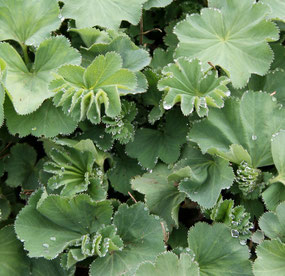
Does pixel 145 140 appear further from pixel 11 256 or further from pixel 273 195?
pixel 11 256

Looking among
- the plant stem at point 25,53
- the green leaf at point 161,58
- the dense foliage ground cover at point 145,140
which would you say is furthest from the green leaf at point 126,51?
the plant stem at point 25,53

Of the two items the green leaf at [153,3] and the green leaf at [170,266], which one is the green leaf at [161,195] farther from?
the green leaf at [153,3]

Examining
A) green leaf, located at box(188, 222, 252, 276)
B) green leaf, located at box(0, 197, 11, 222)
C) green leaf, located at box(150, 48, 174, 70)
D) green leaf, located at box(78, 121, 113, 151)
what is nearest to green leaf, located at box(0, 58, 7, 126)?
green leaf, located at box(78, 121, 113, 151)

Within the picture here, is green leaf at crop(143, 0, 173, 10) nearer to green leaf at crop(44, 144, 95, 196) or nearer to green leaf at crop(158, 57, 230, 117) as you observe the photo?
green leaf at crop(158, 57, 230, 117)

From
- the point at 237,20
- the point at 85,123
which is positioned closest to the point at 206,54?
the point at 237,20

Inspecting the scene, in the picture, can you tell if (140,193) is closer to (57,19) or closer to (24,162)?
(24,162)

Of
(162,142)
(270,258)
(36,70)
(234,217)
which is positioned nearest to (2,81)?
(36,70)
